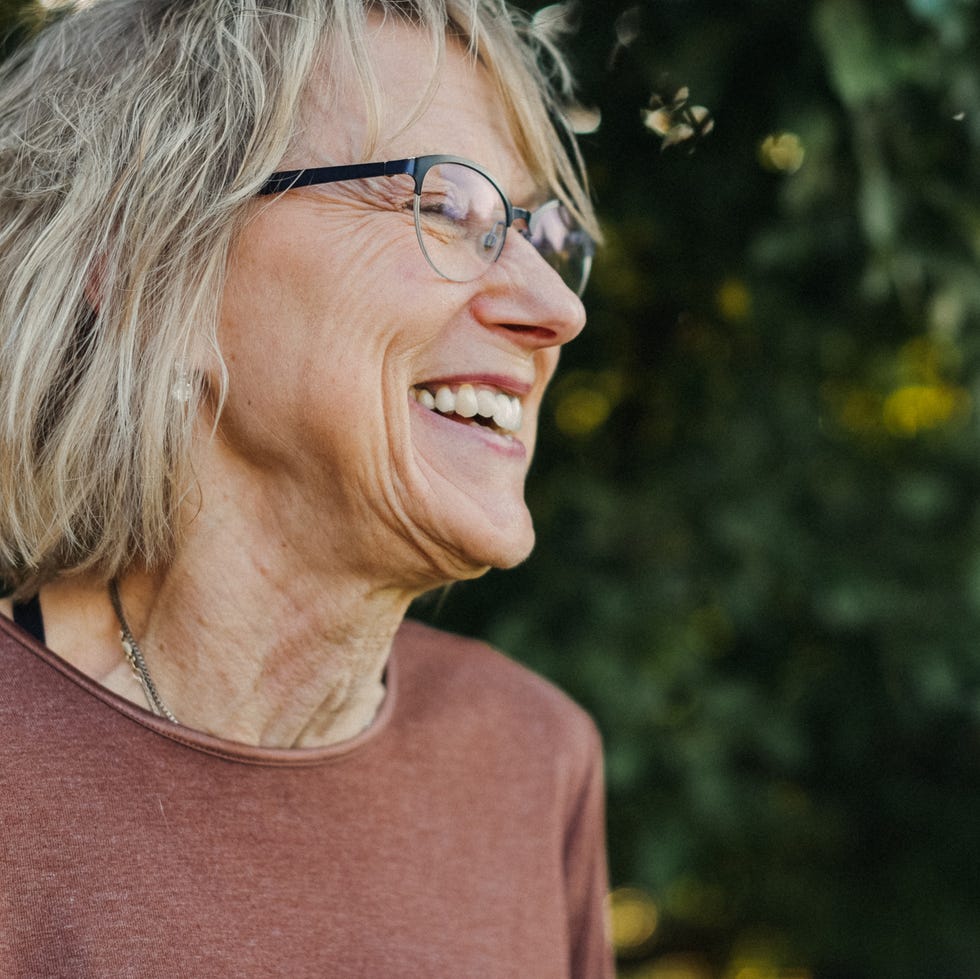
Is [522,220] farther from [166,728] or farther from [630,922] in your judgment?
[630,922]

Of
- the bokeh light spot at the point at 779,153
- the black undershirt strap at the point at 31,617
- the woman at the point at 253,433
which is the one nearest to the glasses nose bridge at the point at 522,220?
the woman at the point at 253,433

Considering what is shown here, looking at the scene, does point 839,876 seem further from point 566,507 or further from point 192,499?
point 192,499

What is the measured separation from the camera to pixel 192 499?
5.04 ft

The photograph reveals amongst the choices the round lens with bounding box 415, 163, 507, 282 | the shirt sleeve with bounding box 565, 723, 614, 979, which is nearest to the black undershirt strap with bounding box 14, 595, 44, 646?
the round lens with bounding box 415, 163, 507, 282

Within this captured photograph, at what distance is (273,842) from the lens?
1481mm

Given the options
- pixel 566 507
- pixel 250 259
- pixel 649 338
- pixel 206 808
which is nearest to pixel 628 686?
pixel 566 507

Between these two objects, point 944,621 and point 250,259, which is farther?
point 944,621

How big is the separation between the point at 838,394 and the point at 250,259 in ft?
5.51

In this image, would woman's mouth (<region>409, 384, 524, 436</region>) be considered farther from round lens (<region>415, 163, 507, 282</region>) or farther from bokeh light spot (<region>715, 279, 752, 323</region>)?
bokeh light spot (<region>715, 279, 752, 323</region>)

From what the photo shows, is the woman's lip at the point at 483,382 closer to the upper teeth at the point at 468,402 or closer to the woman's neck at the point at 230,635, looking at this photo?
the upper teeth at the point at 468,402

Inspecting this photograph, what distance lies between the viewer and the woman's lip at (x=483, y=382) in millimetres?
1532

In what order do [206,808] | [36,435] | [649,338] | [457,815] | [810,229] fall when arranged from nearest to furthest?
[206,808]
[36,435]
[457,815]
[810,229]
[649,338]

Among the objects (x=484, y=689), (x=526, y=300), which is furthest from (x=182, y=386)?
(x=484, y=689)

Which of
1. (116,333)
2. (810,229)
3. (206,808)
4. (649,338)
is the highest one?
(116,333)
